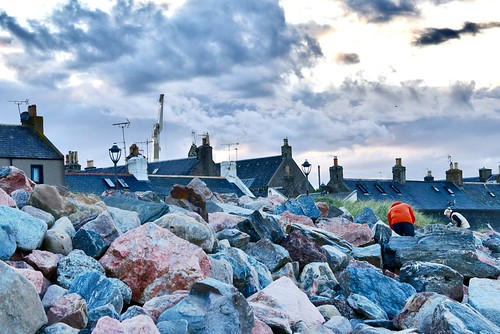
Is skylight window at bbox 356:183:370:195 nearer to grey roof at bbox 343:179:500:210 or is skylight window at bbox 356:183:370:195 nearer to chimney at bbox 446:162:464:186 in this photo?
grey roof at bbox 343:179:500:210

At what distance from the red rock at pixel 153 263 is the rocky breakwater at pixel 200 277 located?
0.04 ft

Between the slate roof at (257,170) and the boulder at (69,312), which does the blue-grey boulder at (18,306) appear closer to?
the boulder at (69,312)

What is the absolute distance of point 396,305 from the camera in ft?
27.3

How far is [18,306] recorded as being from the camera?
577cm

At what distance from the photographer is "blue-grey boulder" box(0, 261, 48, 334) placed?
567 cm

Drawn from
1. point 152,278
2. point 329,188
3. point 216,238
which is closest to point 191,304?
point 152,278

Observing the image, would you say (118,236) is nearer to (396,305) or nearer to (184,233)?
(184,233)

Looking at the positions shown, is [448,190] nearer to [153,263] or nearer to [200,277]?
[200,277]

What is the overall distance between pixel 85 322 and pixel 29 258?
144 centimetres

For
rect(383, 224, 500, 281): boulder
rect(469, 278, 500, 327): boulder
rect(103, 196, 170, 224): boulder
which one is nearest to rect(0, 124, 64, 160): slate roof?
rect(103, 196, 170, 224): boulder

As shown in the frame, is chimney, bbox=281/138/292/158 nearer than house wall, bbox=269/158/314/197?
No

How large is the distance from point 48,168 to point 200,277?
27.1 meters

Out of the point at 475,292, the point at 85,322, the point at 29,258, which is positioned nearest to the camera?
the point at 85,322

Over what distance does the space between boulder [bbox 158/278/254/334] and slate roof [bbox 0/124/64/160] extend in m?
27.3
